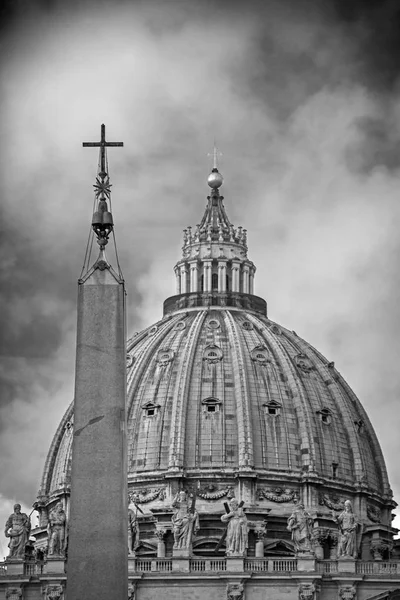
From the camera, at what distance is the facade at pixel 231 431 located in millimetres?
110438

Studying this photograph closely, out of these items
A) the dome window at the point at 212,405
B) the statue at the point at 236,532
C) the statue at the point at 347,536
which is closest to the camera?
the statue at the point at 347,536

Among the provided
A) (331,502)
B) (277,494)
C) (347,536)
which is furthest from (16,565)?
(331,502)

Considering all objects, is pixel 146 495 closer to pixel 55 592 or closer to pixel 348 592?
pixel 55 592

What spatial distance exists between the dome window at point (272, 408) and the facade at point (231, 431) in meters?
0.11

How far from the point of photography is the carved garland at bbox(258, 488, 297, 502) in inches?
4454

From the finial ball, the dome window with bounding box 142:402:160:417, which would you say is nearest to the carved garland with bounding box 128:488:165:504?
the dome window with bounding box 142:402:160:417

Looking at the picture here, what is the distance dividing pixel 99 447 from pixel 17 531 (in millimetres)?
65165

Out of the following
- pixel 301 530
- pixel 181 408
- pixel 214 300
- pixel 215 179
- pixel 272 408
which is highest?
pixel 215 179

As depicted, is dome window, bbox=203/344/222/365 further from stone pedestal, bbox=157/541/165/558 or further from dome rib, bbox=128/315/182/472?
stone pedestal, bbox=157/541/165/558

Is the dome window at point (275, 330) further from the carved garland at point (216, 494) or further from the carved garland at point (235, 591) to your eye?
the carved garland at point (235, 591)

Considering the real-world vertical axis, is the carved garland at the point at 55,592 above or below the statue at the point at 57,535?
below

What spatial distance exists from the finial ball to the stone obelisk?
345 feet

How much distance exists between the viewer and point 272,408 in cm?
11750

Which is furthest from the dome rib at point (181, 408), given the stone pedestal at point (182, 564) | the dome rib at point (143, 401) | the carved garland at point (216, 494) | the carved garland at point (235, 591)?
the carved garland at point (235, 591)
